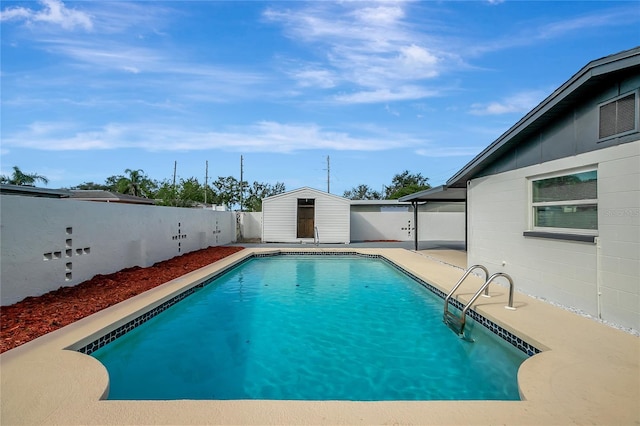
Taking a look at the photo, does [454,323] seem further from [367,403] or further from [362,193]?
[362,193]

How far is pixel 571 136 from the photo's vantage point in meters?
4.98

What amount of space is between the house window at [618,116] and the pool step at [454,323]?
10.2ft

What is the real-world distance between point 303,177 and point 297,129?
19187 millimetres

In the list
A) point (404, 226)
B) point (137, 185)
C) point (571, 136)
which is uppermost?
point (137, 185)

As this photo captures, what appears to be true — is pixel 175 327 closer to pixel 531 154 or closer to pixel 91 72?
pixel 531 154

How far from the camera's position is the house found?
3.96 metres

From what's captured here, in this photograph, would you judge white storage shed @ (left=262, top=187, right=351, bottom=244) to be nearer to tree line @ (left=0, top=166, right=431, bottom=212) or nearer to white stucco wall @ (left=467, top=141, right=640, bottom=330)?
white stucco wall @ (left=467, top=141, right=640, bottom=330)

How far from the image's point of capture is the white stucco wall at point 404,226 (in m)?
18.4

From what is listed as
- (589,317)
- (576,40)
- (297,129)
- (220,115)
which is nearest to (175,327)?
(589,317)

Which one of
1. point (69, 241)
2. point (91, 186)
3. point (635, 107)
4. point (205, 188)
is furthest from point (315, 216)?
point (91, 186)

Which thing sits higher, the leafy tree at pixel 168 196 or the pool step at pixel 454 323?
the leafy tree at pixel 168 196

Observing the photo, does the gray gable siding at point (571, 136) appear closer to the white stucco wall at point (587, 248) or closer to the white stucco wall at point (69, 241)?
the white stucco wall at point (587, 248)

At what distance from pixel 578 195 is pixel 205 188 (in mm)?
35367

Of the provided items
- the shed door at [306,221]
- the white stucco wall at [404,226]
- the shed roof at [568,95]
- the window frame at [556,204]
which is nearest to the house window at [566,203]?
the window frame at [556,204]
